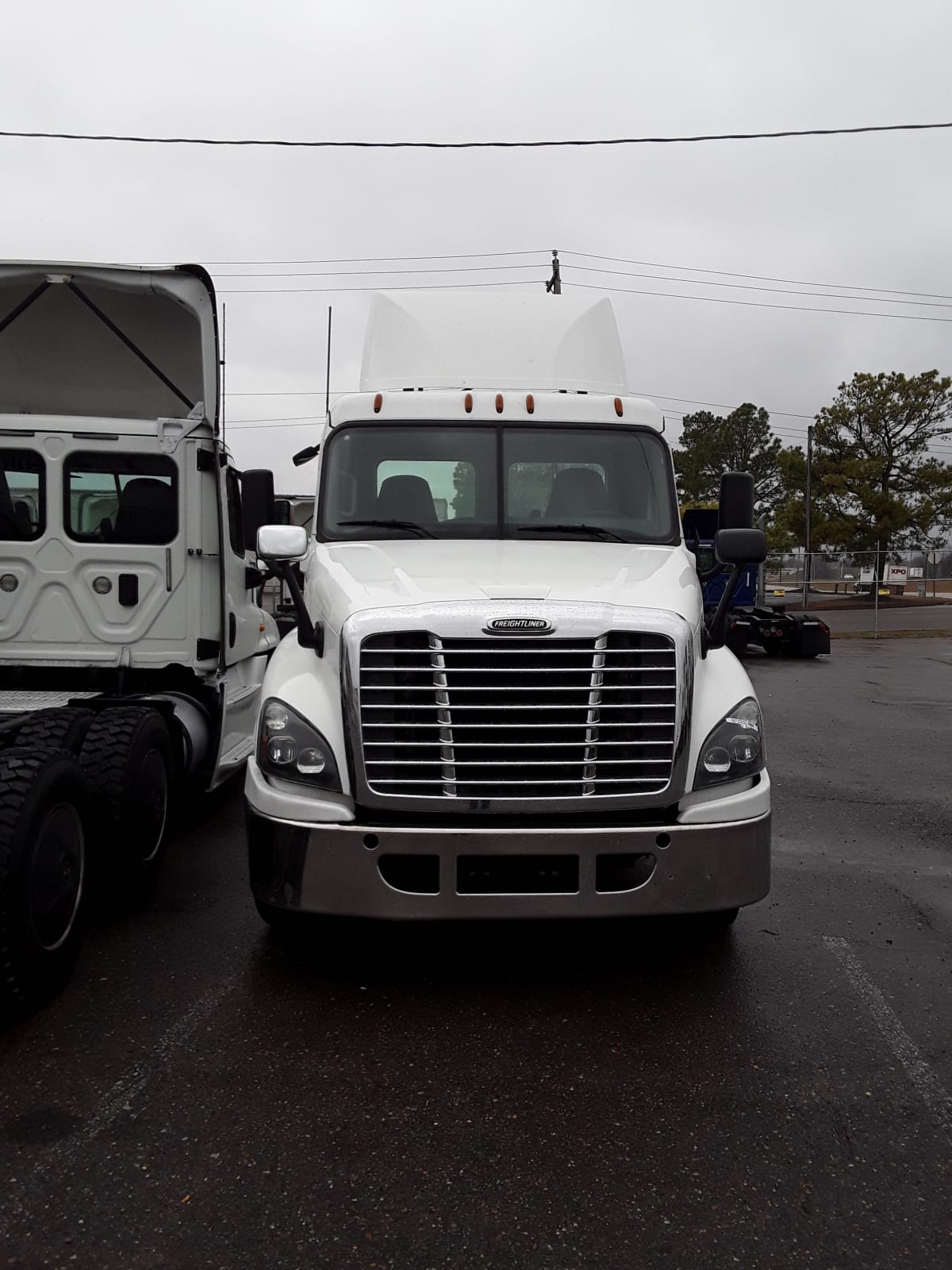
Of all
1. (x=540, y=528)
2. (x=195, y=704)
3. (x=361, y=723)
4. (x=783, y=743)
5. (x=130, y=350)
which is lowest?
(x=783, y=743)

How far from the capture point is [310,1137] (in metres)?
3.03

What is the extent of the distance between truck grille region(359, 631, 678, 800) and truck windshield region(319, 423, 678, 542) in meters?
1.38

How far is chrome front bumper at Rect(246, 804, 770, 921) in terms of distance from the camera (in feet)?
12.2

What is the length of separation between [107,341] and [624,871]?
15.4 ft

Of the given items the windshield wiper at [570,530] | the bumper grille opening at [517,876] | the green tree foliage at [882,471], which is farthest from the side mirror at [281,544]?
the green tree foliage at [882,471]

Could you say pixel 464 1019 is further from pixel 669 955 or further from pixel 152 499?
pixel 152 499

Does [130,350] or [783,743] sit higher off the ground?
[130,350]

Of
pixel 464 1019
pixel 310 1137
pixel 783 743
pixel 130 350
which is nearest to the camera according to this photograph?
pixel 310 1137

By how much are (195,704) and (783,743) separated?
6.04 metres

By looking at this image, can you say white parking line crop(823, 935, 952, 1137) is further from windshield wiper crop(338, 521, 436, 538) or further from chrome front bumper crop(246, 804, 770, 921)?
windshield wiper crop(338, 521, 436, 538)

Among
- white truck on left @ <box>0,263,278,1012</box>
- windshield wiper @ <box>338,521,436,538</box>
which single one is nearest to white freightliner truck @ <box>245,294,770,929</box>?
windshield wiper @ <box>338,521,436,538</box>

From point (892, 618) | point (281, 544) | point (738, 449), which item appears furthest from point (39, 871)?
point (738, 449)

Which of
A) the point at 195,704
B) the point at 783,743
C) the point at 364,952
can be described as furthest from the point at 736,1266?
the point at 783,743

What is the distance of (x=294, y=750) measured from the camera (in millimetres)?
3941
